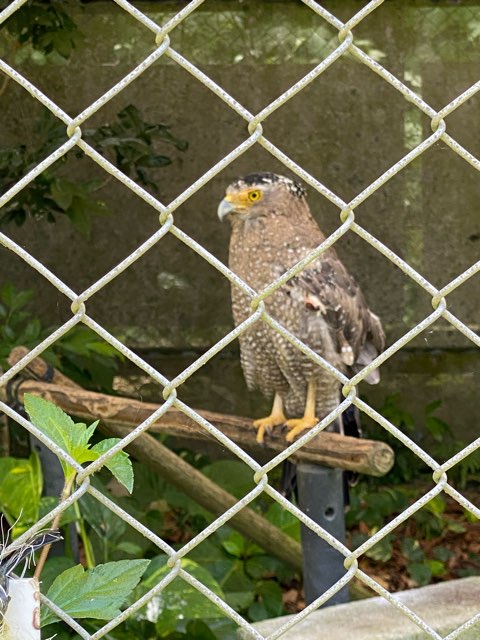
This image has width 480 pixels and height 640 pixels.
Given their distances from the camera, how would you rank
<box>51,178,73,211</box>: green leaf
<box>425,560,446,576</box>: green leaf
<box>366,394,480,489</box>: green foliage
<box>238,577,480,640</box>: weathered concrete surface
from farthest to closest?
Answer: <box>366,394,480,489</box>: green foliage
<box>425,560,446,576</box>: green leaf
<box>51,178,73,211</box>: green leaf
<box>238,577,480,640</box>: weathered concrete surface

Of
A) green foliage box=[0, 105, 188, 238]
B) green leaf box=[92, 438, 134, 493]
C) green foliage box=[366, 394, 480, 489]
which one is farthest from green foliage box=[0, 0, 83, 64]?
green leaf box=[92, 438, 134, 493]

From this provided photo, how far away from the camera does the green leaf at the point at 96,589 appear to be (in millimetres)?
1265

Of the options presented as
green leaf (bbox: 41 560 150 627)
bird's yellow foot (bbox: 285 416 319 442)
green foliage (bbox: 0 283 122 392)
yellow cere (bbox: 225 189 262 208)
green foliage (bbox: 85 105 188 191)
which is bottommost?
green leaf (bbox: 41 560 150 627)

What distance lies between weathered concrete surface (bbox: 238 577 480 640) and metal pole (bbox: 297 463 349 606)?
0.35 metres

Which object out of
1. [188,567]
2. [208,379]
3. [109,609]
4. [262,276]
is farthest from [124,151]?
[109,609]

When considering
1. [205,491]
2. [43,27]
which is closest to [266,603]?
[205,491]

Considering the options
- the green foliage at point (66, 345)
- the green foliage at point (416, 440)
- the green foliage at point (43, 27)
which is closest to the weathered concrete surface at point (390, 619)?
the green foliage at point (66, 345)

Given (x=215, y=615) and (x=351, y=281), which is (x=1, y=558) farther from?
(x=351, y=281)

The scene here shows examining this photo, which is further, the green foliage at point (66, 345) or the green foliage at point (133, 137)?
the green foliage at point (133, 137)

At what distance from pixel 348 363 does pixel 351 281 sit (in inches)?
10.1

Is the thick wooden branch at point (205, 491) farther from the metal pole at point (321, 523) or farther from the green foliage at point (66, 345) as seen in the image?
the green foliage at point (66, 345)

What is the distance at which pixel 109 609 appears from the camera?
126cm

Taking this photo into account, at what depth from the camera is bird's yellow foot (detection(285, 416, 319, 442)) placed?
3.61 meters

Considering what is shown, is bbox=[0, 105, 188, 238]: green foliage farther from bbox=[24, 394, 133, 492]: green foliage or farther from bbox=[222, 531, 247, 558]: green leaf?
bbox=[24, 394, 133, 492]: green foliage
